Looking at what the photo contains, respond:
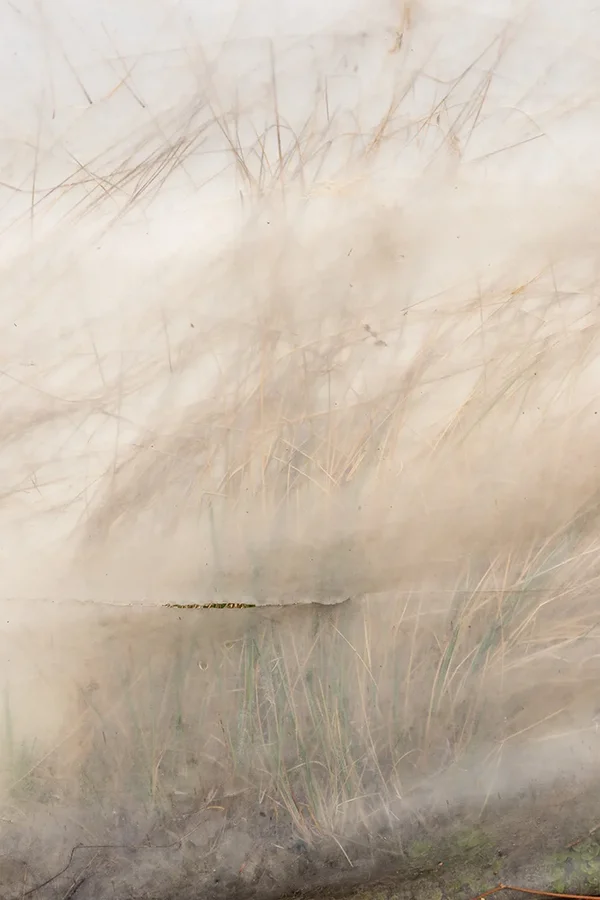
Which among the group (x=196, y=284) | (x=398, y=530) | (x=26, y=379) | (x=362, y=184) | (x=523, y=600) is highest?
(x=362, y=184)

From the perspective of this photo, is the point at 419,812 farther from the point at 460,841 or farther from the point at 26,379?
the point at 26,379

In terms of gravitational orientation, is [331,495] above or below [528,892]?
above

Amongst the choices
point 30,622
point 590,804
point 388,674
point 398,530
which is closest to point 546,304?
point 398,530

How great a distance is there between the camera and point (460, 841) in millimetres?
1483

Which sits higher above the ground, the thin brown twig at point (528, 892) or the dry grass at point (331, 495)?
the dry grass at point (331, 495)

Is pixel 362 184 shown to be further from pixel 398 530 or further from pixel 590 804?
pixel 590 804

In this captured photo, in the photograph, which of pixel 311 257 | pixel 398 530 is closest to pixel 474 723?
pixel 398 530

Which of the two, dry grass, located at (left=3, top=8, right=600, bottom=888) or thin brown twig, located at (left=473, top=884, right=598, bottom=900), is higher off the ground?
dry grass, located at (left=3, top=8, right=600, bottom=888)

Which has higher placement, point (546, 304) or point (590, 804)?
point (546, 304)

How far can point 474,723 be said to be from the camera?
1484mm

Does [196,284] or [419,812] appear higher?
[196,284]

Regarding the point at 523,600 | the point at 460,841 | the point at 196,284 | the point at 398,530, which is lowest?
the point at 460,841

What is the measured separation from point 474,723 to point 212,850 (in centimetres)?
66

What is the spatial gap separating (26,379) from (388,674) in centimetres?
105
